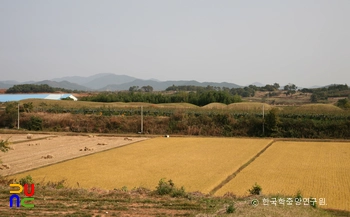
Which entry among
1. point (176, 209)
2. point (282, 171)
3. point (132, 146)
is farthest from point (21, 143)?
point (176, 209)

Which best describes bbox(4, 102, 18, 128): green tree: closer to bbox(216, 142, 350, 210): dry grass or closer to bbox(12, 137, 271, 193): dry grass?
bbox(12, 137, 271, 193): dry grass

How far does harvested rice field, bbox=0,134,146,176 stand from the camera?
1576 centimetres

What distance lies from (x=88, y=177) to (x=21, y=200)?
13.8 ft

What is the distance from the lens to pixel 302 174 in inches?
536

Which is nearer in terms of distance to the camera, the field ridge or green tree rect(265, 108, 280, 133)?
the field ridge

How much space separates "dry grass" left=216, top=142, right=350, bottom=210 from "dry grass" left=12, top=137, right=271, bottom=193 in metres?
0.82

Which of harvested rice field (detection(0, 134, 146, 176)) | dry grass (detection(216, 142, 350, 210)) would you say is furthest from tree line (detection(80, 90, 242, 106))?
dry grass (detection(216, 142, 350, 210))

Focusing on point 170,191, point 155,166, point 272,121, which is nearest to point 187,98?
point 272,121

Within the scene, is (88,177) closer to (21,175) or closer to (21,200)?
(21,175)

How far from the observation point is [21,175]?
1373 centimetres

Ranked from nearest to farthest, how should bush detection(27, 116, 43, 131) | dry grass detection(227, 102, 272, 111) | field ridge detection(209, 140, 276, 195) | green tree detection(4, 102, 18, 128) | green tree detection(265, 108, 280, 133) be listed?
field ridge detection(209, 140, 276, 195) → green tree detection(265, 108, 280, 133) → bush detection(27, 116, 43, 131) → dry grass detection(227, 102, 272, 111) → green tree detection(4, 102, 18, 128)

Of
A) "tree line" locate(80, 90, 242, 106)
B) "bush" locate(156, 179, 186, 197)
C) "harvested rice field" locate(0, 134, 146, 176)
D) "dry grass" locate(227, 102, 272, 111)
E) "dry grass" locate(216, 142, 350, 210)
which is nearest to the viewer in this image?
"bush" locate(156, 179, 186, 197)

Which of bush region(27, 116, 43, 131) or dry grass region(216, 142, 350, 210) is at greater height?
bush region(27, 116, 43, 131)

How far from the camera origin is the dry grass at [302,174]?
10828 millimetres
